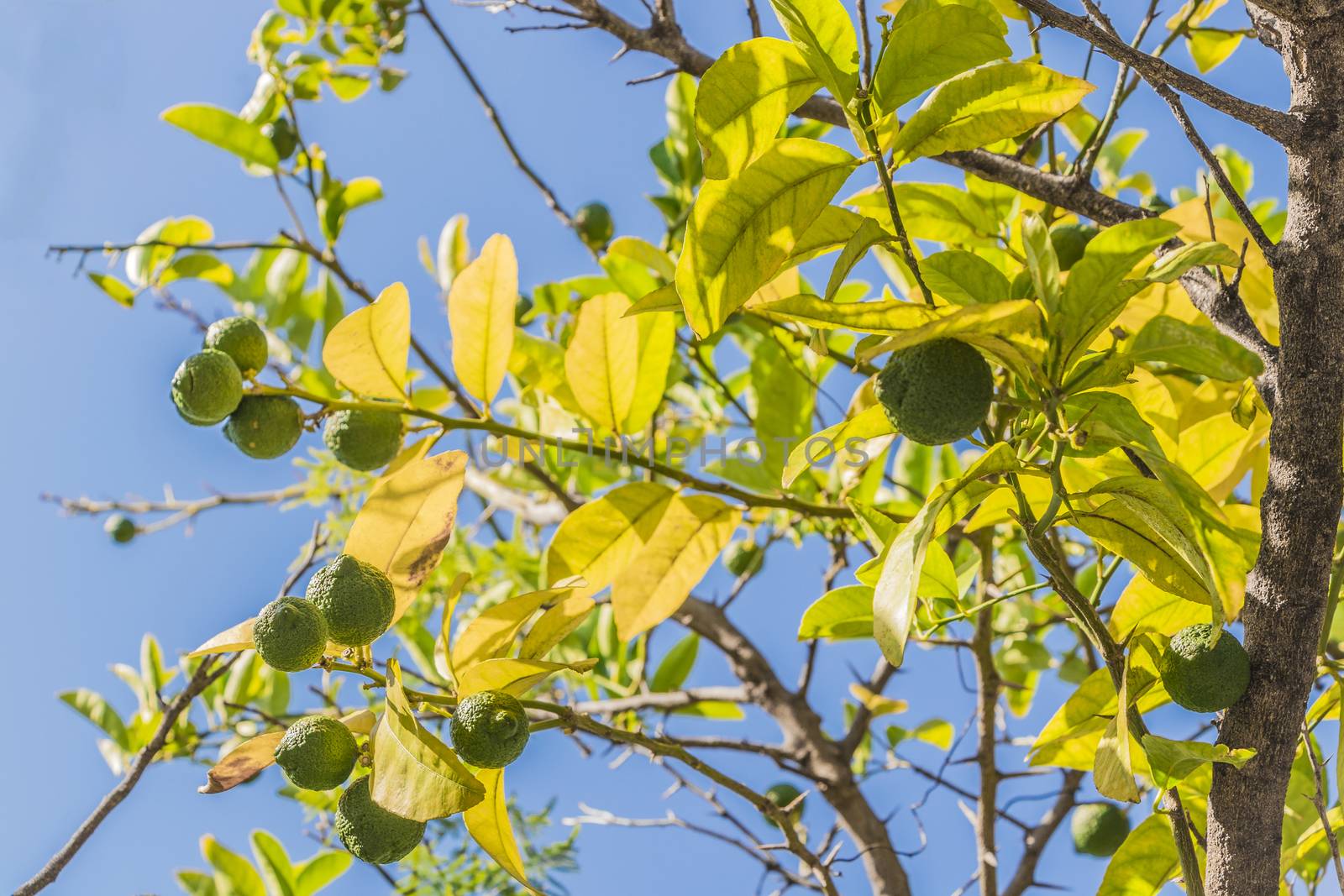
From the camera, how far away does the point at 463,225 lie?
1694mm

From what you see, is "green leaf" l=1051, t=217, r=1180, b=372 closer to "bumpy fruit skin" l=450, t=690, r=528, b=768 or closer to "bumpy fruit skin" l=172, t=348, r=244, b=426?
"bumpy fruit skin" l=450, t=690, r=528, b=768

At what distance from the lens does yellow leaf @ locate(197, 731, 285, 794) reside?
74 centimetres

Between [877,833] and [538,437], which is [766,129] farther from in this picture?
[877,833]

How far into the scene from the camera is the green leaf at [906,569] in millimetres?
564

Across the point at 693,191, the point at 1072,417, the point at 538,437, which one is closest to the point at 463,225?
the point at 693,191

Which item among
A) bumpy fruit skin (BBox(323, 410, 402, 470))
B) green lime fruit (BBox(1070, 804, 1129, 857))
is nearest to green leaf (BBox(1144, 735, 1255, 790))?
bumpy fruit skin (BBox(323, 410, 402, 470))

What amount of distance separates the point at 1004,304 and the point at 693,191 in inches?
45.8

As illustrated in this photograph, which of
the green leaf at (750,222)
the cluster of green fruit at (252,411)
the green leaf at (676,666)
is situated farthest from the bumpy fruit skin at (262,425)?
the green leaf at (676,666)

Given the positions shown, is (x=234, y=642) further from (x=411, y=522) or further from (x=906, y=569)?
(x=906, y=569)

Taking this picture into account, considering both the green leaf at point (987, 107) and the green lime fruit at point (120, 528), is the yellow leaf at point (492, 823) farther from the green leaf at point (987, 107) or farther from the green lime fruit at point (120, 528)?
the green lime fruit at point (120, 528)

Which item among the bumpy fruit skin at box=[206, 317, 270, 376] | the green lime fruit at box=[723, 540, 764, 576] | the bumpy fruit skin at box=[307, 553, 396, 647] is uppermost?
the green lime fruit at box=[723, 540, 764, 576]

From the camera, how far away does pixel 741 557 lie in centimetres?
187

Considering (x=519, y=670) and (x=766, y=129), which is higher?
(x=766, y=129)

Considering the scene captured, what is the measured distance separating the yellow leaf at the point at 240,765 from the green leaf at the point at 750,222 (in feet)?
1.37
